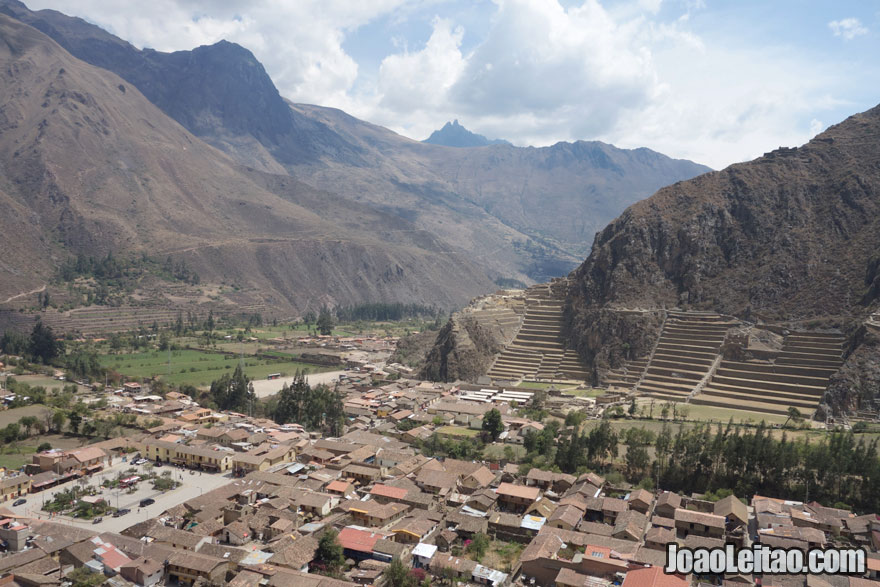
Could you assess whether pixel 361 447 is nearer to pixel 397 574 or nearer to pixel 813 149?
pixel 397 574

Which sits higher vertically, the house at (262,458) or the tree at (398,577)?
the house at (262,458)

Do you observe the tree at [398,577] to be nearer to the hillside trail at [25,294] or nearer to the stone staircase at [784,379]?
the stone staircase at [784,379]

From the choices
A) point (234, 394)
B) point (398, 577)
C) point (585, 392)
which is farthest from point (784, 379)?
point (234, 394)

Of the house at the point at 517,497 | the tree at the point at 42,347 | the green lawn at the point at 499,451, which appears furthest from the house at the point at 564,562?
the tree at the point at 42,347

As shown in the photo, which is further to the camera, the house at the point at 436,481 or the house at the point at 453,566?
the house at the point at 436,481

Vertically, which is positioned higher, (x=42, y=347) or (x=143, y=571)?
(x=42, y=347)

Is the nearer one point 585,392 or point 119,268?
point 585,392

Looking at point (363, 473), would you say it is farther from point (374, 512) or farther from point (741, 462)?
point (741, 462)
